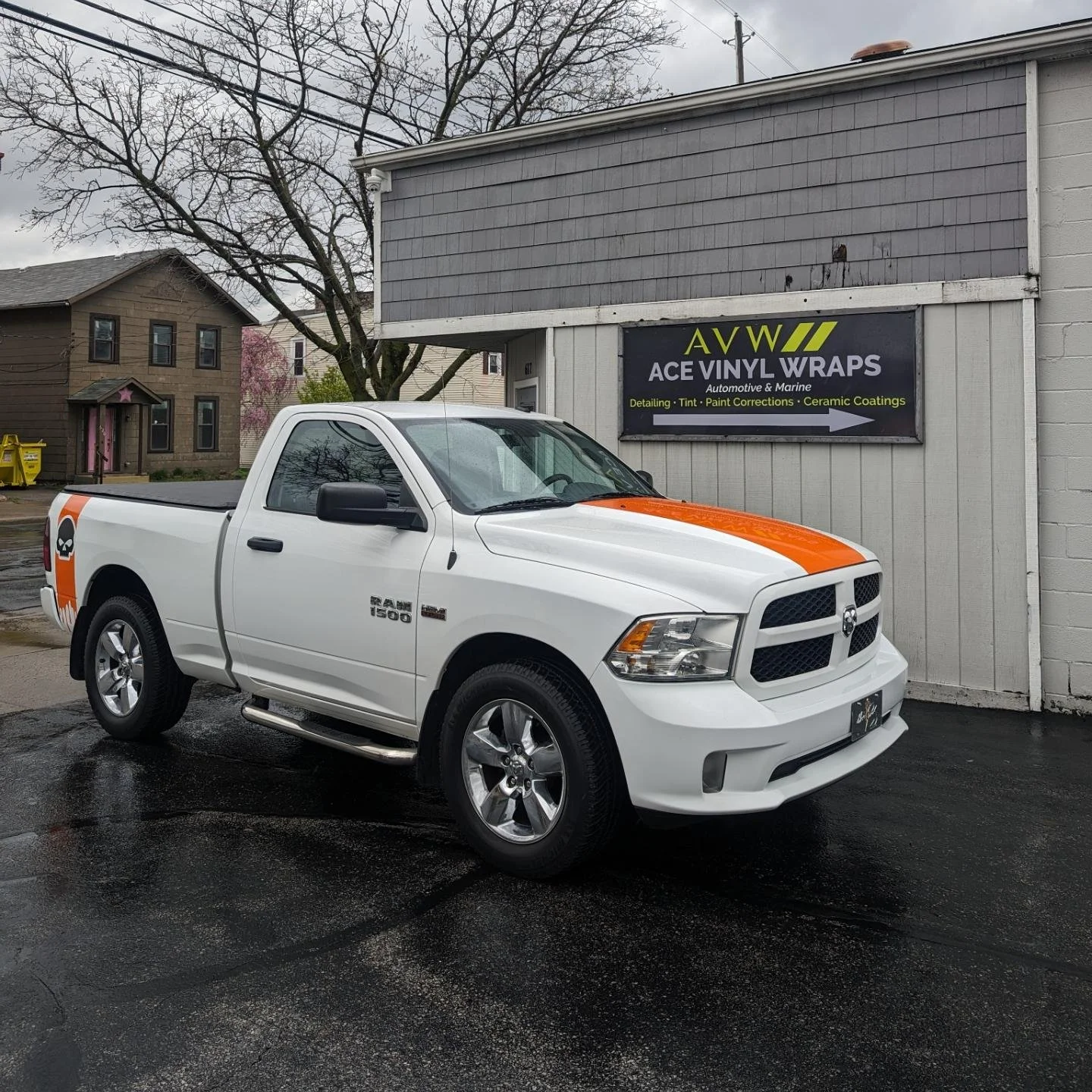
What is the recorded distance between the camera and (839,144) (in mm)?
8172

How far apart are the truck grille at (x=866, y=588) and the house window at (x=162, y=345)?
35020 millimetres

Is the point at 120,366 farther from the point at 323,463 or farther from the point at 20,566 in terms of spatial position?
the point at 323,463

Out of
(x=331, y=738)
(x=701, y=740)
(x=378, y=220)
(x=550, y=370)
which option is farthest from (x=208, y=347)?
(x=701, y=740)

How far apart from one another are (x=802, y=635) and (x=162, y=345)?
119 feet

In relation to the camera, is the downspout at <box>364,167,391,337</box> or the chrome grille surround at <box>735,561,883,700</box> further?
the downspout at <box>364,167,391,337</box>

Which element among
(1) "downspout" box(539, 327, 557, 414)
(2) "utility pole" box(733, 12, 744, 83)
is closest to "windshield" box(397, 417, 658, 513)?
(1) "downspout" box(539, 327, 557, 414)

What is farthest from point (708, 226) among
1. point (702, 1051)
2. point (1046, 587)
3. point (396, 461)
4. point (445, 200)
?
point (702, 1051)

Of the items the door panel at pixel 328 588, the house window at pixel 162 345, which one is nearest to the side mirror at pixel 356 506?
the door panel at pixel 328 588

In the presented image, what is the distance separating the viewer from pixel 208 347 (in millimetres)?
38375

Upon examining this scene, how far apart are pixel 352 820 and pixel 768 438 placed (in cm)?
474

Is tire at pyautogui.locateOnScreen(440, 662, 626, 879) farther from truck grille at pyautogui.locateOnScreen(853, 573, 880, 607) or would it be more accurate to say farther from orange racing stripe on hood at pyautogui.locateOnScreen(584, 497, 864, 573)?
truck grille at pyautogui.locateOnScreen(853, 573, 880, 607)

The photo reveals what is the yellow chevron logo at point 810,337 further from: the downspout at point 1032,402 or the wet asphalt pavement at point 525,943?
the wet asphalt pavement at point 525,943

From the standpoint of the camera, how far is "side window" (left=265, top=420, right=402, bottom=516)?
5.26 metres

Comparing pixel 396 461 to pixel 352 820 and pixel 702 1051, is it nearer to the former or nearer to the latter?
pixel 352 820
